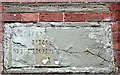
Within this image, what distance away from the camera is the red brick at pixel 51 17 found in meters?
2.78

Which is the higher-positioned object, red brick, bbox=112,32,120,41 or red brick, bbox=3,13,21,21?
red brick, bbox=3,13,21,21

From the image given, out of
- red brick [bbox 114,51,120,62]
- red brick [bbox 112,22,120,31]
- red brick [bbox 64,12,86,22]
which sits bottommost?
red brick [bbox 114,51,120,62]

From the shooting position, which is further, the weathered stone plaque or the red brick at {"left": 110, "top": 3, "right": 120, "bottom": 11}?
the red brick at {"left": 110, "top": 3, "right": 120, "bottom": 11}

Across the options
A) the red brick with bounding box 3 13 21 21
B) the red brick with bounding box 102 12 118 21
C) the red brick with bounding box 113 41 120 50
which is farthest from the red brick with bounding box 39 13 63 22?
the red brick with bounding box 113 41 120 50

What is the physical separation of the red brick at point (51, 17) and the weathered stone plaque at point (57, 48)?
0.03m

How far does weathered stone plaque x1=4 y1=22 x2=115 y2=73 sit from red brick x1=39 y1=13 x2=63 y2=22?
3cm

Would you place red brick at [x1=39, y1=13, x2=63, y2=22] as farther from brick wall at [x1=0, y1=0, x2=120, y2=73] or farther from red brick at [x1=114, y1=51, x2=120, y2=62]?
red brick at [x1=114, y1=51, x2=120, y2=62]

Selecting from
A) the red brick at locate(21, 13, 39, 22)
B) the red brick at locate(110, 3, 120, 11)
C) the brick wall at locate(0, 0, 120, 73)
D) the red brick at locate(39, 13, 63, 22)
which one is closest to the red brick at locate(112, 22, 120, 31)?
the brick wall at locate(0, 0, 120, 73)

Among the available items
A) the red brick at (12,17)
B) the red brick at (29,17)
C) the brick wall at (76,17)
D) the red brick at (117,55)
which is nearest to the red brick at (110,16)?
the brick wall at (76,17)

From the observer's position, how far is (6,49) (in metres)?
2.72

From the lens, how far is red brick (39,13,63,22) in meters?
2.78

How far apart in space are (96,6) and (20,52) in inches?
26.6

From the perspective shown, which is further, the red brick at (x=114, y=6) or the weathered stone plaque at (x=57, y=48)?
the red brick at (x=114, y=6)

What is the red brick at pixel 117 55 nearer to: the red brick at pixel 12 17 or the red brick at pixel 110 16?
the red brick at pixel 110 16
